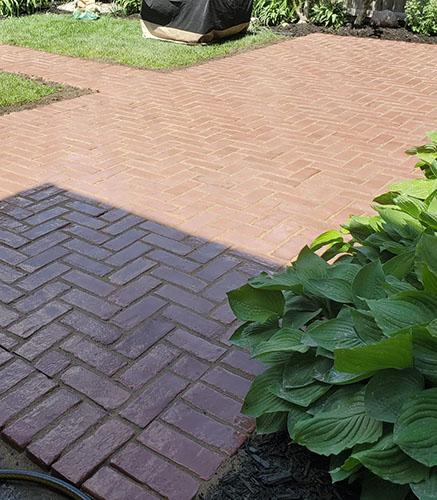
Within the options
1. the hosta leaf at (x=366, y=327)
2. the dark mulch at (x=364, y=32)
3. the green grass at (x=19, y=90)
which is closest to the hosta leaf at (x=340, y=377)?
the hosta leaf at (x=366, y=327)

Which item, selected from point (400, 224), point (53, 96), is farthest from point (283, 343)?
point (53, 96)

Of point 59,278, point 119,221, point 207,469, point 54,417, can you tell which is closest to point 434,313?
point 207,469

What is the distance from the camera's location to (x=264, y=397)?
5.68ft

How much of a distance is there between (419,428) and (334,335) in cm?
40

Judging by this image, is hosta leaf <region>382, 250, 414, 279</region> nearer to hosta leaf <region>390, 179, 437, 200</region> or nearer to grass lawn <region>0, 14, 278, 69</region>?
hosta leaf <region>390, 179, 437, 200</region>

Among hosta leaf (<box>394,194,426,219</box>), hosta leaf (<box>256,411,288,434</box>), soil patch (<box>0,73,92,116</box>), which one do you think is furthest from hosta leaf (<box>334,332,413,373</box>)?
soil patch (<box>0,73,92,116</box>)

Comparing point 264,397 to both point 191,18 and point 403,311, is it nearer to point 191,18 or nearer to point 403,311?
point 403,311

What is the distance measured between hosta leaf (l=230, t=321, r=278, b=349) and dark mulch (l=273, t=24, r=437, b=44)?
723 centimetres

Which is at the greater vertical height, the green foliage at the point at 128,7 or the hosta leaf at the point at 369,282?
the hosta leaf at the point at 369,282

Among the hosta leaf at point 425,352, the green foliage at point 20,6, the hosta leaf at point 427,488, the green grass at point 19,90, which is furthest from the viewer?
the green foliage at point 20,6

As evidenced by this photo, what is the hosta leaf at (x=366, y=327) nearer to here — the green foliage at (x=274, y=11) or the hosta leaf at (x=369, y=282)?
the hosta leaf at (x=369, y=282)

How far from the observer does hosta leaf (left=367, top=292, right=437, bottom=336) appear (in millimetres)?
1535

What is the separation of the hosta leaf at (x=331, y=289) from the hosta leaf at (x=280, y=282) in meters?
0.05

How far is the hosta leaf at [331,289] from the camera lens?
1.80 m
